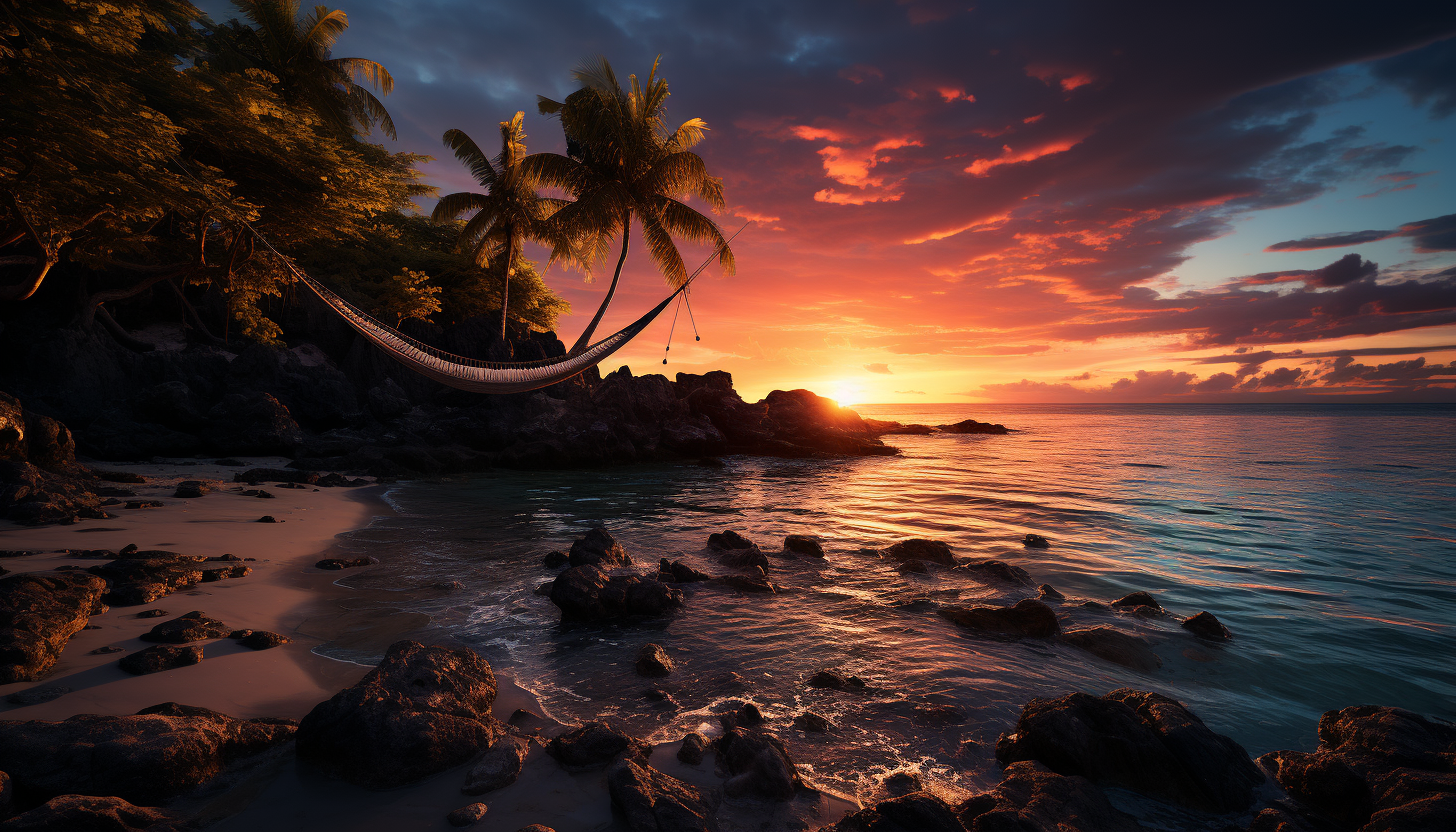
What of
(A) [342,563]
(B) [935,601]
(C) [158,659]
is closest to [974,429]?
(B) [935,601]

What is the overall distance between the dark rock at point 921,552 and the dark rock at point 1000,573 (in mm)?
447

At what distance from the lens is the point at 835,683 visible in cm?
416

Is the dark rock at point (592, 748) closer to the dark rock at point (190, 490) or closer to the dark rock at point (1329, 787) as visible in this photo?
the dark rock at point (1329, 787)

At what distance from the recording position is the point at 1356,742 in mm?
3373

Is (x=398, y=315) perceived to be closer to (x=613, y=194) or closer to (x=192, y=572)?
(x=613, y=194)

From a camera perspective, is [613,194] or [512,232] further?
[512,232]

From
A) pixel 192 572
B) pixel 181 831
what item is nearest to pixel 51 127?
pixel 192 572

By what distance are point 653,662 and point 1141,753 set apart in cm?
329

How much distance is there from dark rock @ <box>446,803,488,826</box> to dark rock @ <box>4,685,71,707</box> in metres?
2.65

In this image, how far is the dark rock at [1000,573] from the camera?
7.04 metres

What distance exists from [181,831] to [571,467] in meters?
17.2

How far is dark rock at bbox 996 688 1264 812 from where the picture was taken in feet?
10.0

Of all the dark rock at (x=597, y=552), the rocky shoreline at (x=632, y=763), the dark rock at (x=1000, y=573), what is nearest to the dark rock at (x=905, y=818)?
the rocky shoreline at (x=632, y=763)

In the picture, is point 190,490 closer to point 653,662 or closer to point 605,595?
point 605,595
